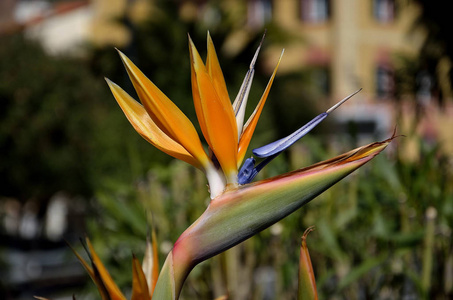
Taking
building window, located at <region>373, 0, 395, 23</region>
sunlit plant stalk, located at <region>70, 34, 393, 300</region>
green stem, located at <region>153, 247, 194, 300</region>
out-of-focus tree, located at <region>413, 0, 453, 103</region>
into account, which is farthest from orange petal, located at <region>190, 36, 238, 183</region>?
building window, located at <region>373, 0, 395, 23</region>

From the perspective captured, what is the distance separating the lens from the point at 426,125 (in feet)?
52.4

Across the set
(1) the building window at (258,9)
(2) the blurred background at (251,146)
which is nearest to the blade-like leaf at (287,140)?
(2) the blurred background at (251,146)

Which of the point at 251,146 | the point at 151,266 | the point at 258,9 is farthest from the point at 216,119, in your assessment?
the point at 258,9

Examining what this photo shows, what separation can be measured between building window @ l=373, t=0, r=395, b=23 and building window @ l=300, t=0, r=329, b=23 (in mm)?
1228

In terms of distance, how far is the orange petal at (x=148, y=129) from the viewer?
0.94 m

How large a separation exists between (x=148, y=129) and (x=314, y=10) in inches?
669

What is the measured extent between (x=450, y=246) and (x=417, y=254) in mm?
213

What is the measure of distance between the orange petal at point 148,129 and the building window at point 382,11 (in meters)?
17.0

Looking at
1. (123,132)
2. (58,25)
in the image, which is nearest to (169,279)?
(123,132)

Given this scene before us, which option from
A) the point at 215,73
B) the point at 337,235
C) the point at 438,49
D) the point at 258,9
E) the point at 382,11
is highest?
the point at 258,9

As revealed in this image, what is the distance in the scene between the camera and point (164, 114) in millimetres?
911

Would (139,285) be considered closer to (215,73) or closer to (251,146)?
Result: (215,73)

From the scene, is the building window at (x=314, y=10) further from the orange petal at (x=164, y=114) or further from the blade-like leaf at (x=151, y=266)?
the orange petal at (x=164, y=114)

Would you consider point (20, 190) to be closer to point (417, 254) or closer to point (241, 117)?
point (417, 254)
